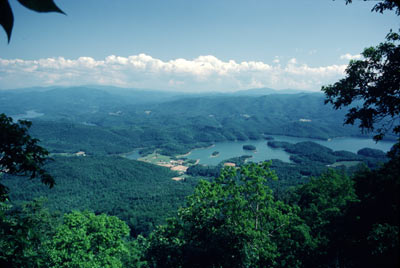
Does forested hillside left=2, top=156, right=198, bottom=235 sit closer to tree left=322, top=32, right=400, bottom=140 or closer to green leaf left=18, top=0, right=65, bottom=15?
tree left=322, top=32, right=400, bottom=140

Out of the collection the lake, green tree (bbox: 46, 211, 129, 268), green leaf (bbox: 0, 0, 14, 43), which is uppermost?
green leaf (bbox: 0, 0, 14, 43)

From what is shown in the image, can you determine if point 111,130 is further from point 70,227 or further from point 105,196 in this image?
point 70,227

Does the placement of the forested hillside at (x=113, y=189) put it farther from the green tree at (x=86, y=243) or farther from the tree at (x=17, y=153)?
the tree at (x=17, y=153)

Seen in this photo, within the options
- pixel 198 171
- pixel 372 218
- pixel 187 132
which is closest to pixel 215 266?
pixel 372 218

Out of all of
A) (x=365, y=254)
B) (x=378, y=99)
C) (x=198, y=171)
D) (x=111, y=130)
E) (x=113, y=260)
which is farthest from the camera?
(x=111, y=130)

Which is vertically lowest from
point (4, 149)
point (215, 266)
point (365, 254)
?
point (215, 266)

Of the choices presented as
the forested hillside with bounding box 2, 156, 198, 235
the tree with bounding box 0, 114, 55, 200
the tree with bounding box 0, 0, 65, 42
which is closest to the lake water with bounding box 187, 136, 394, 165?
the forested hillside with bounding box 2, 156, 198, 235

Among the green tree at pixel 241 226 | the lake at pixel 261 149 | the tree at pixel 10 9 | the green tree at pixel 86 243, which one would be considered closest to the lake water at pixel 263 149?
the lake at pixel 261 149
